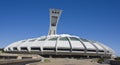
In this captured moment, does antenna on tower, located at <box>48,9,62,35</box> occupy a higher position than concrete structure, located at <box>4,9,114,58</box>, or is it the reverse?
antenna on tower, located at <box>48,9,62,35</box>

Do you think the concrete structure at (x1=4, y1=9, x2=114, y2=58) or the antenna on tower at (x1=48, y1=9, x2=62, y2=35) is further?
the antenna on tower at (x1=48, y1=9, x2=62, y2=35)

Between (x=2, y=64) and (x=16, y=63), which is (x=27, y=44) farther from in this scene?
(x=2, y=64)

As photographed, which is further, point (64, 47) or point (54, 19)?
point (54, 19)

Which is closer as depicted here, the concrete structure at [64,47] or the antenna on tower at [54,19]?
the concrete structure at [64,47]

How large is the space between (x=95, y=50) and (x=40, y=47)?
21.8m

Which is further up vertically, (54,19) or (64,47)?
(54,19)

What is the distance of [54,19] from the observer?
131250 millimetres

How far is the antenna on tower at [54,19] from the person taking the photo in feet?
428

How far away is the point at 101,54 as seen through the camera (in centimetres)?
10562

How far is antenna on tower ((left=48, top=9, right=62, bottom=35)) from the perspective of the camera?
130 m

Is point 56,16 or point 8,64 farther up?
point 56,16

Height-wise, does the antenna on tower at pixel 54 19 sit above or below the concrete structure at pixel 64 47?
above

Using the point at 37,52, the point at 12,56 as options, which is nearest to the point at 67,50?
the point at 37,52

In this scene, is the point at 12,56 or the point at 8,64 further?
the point at 12,56
